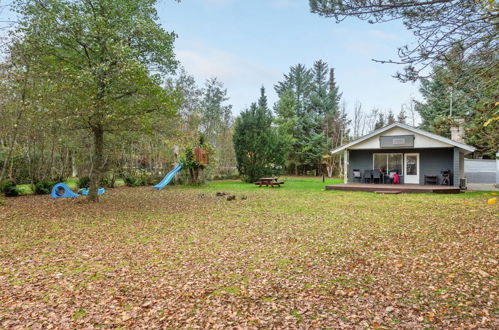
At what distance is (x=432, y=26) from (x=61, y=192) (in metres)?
14.3

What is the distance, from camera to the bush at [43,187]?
43.4ft

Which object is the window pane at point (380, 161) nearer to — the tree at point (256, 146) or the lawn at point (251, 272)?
the tree at point (256, 146)

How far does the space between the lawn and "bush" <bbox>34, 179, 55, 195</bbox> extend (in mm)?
6237

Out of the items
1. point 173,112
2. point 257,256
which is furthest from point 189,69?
point 257,256

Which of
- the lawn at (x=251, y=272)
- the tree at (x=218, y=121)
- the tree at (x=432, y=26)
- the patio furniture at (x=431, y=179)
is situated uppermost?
the tree at (x=218, y=121)

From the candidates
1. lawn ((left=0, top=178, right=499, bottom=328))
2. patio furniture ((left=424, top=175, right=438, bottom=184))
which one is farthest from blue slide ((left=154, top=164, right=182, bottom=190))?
patio furniture ((left=424, top=175, right=438, bottom=184))

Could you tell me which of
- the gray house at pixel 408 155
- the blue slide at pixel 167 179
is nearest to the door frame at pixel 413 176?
the gray house at pixel 408 155

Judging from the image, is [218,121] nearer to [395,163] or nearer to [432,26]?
[395,163]

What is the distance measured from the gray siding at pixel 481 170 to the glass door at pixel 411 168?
8.29 meters

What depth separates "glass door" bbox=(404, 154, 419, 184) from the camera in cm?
1636

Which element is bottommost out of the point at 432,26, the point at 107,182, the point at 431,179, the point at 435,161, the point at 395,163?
the point at 107,182

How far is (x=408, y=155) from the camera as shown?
16.5m

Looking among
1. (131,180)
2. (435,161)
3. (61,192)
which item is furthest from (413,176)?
(61,192)

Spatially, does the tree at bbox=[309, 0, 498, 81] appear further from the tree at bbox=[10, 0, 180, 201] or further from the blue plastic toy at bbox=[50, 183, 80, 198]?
the blue plastic toy at bbox=[50, 183, 80, 198]
